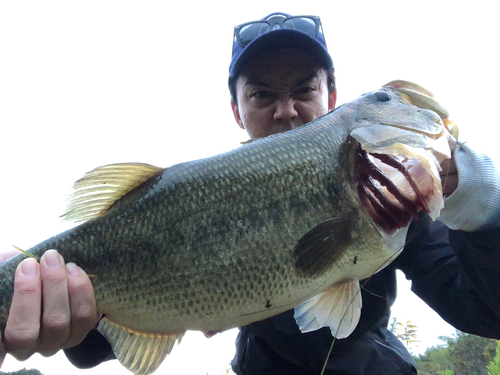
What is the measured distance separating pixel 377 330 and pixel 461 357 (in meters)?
7.22

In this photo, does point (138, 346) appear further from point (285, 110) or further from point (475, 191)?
point (285, 110)

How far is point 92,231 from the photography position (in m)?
1.75

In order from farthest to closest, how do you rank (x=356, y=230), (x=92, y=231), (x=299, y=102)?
(x=299, y=102) → (x=92, y=231) → (x=356, y=230)

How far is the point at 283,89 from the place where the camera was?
330cm

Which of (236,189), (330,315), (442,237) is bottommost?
(442,237)

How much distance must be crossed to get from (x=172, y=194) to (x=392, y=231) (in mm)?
1083

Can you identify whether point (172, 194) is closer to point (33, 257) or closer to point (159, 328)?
point (159, 328)

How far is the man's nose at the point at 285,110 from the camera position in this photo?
3.23 meters

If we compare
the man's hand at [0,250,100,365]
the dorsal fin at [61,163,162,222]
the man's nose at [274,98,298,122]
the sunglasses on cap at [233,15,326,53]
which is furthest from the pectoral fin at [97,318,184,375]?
the sunglasses on cap at [233,15,326,53]

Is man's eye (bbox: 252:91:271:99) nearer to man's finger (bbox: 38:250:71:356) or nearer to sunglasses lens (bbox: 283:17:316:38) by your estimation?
sunglasses lens (bbox: 283:17:316:38)

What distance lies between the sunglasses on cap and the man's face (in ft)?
1.82

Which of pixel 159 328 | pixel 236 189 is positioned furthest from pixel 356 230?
pixel 159 328

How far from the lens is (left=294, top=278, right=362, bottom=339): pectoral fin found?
165cm

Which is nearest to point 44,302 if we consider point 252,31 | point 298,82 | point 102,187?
point 102,187
